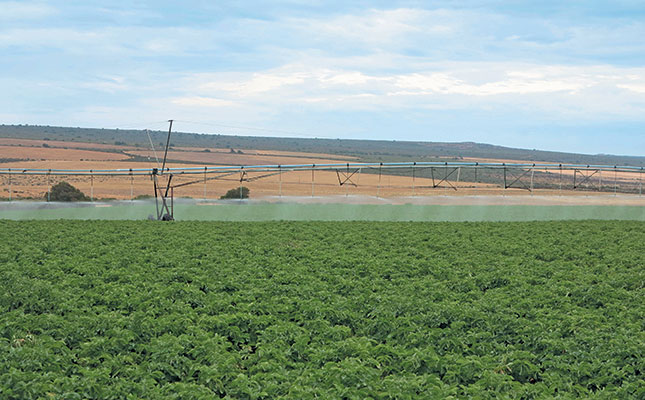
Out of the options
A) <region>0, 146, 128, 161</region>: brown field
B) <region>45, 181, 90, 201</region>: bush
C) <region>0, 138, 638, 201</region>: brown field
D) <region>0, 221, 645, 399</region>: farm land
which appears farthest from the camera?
<region>0, 146, 128, 161</region>: brown field

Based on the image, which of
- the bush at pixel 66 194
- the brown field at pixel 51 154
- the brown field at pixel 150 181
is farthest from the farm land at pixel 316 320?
the brown field at pixel 51 154

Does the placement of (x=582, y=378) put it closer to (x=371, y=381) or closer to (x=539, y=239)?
(x=371, y=381)

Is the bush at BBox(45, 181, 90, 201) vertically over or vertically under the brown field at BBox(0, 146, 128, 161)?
under

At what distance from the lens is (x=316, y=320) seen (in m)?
12.1

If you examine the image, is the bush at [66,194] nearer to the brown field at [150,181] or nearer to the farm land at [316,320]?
the brown field at [150,181]

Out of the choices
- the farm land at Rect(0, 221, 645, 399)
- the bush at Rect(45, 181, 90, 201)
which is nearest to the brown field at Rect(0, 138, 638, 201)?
the bush at Rect(45, 181, 90, 201)

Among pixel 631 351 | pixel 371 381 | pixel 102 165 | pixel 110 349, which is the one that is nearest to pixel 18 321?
pixel 110 349

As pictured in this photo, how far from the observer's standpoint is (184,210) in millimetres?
40875

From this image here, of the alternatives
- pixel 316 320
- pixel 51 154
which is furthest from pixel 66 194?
pixel 51 154

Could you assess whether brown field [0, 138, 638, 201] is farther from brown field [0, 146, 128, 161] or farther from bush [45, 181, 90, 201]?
bush [45, 181, 90, 201]

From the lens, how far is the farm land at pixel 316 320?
946 centimetres

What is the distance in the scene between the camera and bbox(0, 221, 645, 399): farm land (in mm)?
9461

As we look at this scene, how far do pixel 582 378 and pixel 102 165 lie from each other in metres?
105

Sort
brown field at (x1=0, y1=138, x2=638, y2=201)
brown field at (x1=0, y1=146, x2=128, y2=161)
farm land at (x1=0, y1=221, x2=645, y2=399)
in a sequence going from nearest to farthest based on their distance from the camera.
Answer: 1. farm land at (x1=0, y1=221, x2=645, y2=399)
2. brown field at (x1=0, y1=138, x2=638, y2=201)
3. brown field at (x1=0, y1=146, x2=128, y2=161)
